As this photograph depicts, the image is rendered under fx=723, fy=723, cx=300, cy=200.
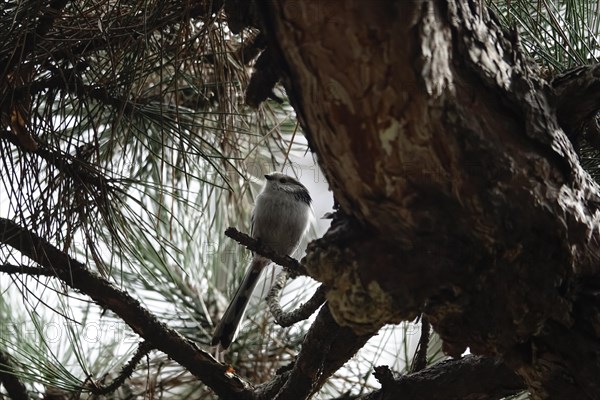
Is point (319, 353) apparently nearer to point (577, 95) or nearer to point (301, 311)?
point (301, 311)

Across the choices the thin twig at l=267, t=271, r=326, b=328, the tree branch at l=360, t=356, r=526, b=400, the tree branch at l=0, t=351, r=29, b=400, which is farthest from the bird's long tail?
the tree branch at l=360, t=356, r=526, b=400

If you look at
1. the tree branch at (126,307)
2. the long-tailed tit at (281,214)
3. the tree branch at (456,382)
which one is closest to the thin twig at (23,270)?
the tree branch at (126,307)

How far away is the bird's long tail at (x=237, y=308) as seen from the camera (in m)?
2.23

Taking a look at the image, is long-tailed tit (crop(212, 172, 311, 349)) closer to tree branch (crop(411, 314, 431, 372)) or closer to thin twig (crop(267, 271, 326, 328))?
thin twig (crop(267, 271, 326, 328))

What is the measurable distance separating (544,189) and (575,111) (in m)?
0.18

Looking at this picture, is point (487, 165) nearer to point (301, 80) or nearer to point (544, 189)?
point (544, 189)

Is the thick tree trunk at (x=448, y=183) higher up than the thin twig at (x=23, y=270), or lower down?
lower down

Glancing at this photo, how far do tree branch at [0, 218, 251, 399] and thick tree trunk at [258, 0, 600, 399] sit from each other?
631mm

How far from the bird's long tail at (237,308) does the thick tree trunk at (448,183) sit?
121 cm

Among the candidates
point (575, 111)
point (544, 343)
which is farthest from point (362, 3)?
point (544, 343)

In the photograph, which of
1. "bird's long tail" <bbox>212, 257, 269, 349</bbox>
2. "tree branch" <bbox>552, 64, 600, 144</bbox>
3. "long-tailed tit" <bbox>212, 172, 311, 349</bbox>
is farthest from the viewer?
"long-tailed tit" <bbox>212, 172, 311, 349</bbox>

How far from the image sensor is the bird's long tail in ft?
7.31

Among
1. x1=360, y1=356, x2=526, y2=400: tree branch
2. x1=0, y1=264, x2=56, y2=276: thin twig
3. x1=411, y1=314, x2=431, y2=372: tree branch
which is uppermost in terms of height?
x1=0, y1=264, x2=56, y2=276: thin twig

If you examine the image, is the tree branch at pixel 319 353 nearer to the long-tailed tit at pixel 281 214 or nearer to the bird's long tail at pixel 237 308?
the bird's long tail at pixel 237 308
